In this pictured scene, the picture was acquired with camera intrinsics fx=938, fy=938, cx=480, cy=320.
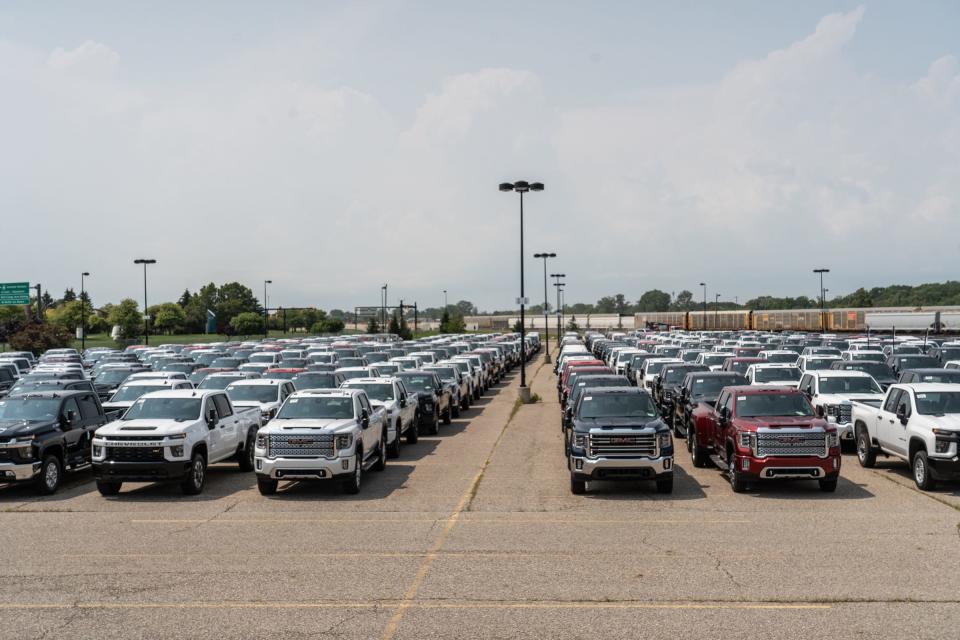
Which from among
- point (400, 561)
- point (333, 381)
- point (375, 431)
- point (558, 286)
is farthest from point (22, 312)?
point (400, 561)

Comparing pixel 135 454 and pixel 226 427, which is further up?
pixel 226 427

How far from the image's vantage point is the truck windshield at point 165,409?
1769 cm

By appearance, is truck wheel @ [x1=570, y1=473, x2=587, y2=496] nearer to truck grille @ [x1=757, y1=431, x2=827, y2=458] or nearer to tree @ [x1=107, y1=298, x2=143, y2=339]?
truck grille @ [x1=757, y1=431, x2=827, y2=458]

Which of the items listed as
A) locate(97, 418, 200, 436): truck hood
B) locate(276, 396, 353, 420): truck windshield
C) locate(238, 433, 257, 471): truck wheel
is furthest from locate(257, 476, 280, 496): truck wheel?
locate(238, 433, 257, 471): truck wheel

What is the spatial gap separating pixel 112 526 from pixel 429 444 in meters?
10.9

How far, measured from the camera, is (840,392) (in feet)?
70.0

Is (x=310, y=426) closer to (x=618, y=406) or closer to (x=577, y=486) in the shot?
(x=577, y=486)

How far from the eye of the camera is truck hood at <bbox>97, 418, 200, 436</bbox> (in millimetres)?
16406

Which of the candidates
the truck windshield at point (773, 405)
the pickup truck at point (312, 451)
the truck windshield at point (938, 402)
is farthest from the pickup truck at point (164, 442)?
the truck windshield at point (938, 402)

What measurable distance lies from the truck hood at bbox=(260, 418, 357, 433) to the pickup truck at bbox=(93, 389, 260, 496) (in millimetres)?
1411

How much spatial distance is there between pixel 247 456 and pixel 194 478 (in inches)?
126

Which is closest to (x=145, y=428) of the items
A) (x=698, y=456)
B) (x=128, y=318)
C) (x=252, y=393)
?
(x=252, y=393)

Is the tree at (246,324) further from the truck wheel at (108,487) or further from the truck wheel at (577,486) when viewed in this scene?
the truck wheel at (577,486)

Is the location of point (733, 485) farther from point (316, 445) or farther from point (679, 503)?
point (316, 445)
